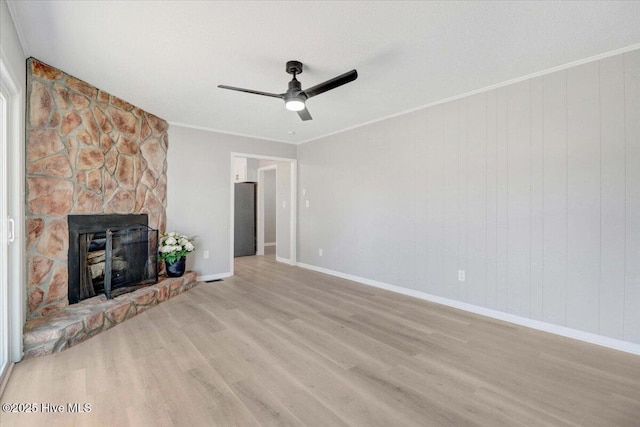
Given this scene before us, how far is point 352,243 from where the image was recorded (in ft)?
16.3

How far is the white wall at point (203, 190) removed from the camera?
4637mm

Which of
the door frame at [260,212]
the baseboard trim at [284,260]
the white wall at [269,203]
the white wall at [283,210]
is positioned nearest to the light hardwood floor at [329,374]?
the baseboard trim at [284,260]

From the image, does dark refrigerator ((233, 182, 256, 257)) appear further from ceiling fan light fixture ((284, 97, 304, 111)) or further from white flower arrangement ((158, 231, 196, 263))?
ceiling fan light fixture ((284, 97, 304, 111))

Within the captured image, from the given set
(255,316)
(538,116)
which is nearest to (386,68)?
(538,116)

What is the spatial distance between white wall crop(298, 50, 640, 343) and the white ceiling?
1.13ft

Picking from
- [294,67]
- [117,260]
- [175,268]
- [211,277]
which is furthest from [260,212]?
[294,67]

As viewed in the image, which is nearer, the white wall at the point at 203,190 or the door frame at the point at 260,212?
the white wall at the point at 203,190

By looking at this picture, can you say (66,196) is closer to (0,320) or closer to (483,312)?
(0,320)

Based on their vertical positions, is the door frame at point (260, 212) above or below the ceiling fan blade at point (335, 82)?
below

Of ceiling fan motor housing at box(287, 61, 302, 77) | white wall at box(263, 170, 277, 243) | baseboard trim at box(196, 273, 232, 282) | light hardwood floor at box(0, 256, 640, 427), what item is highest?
ceiling fan motor housing at box(287, 61, 302, 77)

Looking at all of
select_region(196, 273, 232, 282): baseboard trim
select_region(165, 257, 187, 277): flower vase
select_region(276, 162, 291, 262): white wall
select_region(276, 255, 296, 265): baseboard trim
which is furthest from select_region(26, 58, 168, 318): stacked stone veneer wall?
select_region(276, 255, 296, 265): baseboard trim

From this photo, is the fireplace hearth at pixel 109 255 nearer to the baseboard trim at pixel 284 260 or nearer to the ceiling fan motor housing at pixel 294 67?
the ceiling fan motor housing at pixel 294 67

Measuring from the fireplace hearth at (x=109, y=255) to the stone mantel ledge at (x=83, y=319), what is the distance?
150 millimetres

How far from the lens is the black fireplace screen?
3242 millimetres
